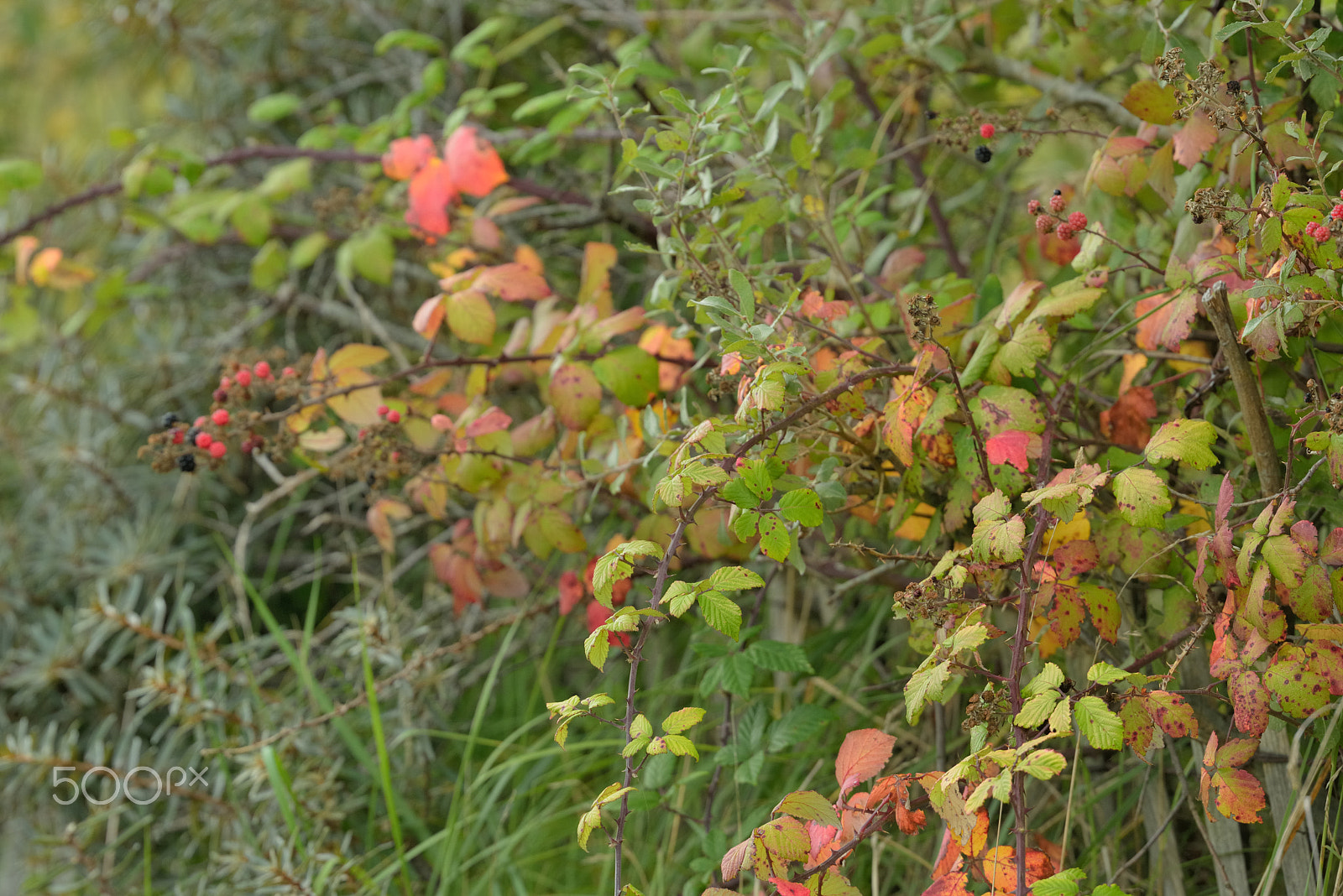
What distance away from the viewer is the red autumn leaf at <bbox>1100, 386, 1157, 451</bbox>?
99 cm

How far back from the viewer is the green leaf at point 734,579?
75 centimetres

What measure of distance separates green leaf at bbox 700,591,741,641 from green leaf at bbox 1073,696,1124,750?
0.24 m

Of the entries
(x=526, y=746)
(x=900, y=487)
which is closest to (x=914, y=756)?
(x=900, y=487)

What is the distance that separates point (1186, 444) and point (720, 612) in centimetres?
39

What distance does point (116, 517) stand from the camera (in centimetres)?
178

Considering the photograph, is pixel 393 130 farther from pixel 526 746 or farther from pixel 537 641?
pixel 526 746

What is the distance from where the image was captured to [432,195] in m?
1.37

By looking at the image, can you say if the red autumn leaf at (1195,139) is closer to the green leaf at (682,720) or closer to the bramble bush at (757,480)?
the bramble bush at (757,480)

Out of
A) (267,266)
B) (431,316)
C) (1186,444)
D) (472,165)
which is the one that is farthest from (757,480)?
(267,266)

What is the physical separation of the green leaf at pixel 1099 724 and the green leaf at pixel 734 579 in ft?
0.77

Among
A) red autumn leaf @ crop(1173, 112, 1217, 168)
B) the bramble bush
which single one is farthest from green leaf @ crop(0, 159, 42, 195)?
red autumn leaf @ crop(1173, 112, 1217, 168)

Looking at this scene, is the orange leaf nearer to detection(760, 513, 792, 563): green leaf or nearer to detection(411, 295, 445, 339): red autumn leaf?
detection(760, 513, 792, 563): green leaf

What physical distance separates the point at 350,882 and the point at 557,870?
277 millimetres

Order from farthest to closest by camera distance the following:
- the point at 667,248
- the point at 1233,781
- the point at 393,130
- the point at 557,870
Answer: the point at 393,130, the point at 557,870, the point at 667,248, the point at 1233,781
